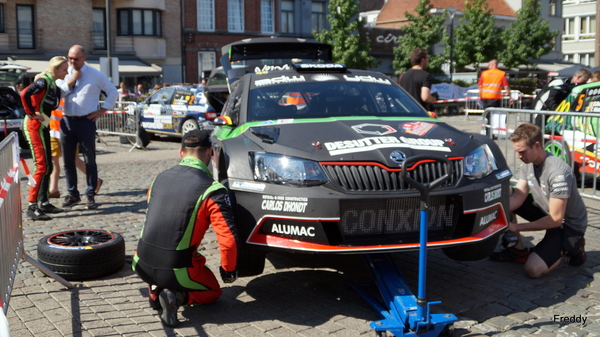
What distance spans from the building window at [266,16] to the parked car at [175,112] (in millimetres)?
24827

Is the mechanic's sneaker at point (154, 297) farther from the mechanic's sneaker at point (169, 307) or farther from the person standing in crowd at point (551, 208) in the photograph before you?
the person standing in crowd at point (551, 208)

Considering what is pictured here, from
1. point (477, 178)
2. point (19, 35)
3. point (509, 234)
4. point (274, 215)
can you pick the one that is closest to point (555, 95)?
point (509, 234)

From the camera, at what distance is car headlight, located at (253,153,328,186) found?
4.30 meters

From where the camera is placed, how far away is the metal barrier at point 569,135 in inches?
300

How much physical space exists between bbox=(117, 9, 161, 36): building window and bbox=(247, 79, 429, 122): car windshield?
32363 mm

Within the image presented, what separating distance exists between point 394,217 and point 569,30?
6787 cm

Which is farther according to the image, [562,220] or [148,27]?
[148,27]

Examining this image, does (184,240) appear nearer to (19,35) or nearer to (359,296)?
(359,296)

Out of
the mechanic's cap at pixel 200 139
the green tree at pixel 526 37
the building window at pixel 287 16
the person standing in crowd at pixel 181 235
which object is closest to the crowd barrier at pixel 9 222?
the person standing in crowd at pixel 181 235

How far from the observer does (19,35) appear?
32719mm

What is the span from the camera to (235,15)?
40.3 metres

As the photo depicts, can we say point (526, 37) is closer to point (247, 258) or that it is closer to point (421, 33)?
point (421, 33)

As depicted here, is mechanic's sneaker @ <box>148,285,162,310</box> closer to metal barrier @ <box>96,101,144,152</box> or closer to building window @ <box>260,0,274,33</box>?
metal barrier @ <box>96,101,144,152</box>

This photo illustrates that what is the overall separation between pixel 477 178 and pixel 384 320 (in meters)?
1.24
